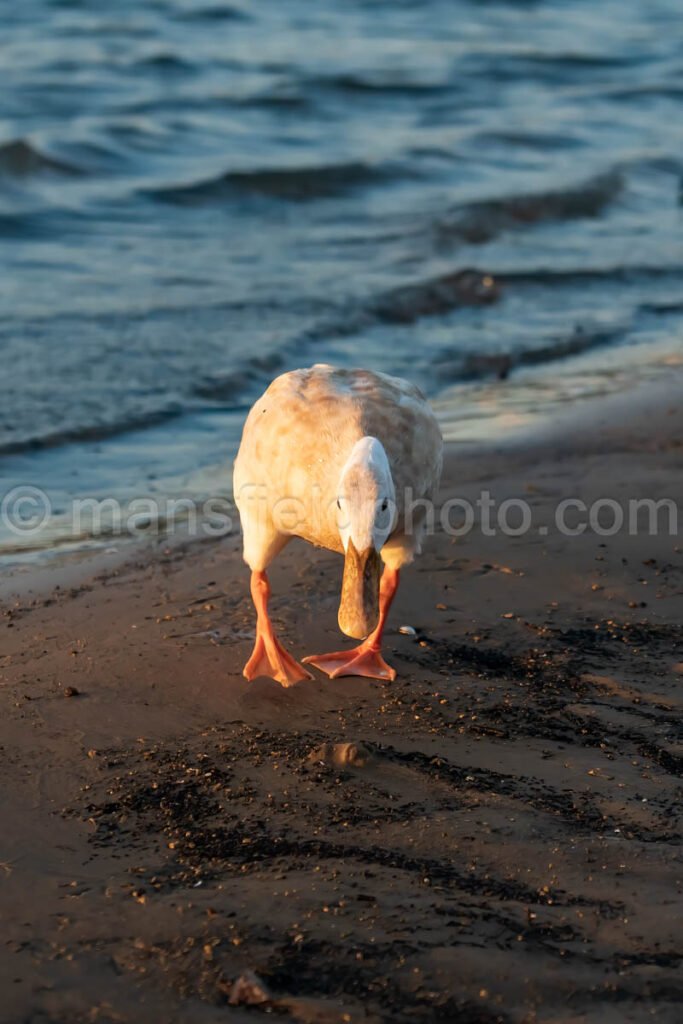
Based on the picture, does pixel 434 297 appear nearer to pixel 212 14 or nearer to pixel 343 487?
pixel 343 487

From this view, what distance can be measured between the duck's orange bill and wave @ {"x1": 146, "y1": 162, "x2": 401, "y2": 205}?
31.9 feet

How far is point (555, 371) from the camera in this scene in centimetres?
946

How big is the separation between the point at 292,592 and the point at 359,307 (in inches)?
216

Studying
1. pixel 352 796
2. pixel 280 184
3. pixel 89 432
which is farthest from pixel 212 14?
pixel 352 796

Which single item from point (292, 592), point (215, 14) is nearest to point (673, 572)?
point (292, 592)

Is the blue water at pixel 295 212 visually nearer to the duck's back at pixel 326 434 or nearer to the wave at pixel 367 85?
the wave at pixel 367 85

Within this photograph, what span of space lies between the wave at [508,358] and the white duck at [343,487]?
4236 millimetres

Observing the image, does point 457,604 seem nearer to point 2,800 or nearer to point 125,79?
point 2,800

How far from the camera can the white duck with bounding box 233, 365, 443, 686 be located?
443cm

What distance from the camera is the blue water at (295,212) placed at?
9.07 metres

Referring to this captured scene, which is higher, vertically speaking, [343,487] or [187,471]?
[343,487]

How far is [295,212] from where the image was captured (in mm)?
13516

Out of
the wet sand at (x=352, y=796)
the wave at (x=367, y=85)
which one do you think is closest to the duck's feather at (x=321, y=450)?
the wet sand at (x=352, y=796)

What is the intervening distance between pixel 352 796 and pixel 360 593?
67 centimetres
